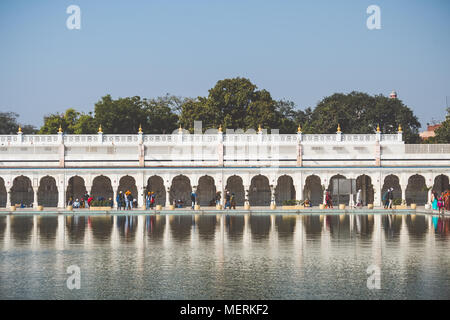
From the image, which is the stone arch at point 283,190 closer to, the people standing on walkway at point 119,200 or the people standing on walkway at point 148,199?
the people standing on walkway at point 148,199

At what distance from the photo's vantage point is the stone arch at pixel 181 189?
60281 mm

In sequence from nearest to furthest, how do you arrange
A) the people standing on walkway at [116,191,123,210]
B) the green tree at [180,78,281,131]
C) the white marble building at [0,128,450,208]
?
the people standing on walkway at [116,191,123,210], the white marble building at [0,128,450,208], the green tree at [180,78,281,131]

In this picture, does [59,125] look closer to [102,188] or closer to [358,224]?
[102,188]

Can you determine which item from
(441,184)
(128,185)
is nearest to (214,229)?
(128,185)

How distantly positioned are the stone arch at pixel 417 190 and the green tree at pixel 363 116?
97.5 feet

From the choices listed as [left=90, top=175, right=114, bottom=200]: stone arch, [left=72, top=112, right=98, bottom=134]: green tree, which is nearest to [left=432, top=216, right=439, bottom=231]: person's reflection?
[left=90, top=175, right=114, bottom=200]: stone arch

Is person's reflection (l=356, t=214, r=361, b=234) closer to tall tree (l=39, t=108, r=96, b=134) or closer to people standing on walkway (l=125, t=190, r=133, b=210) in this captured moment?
people standing on walkway (l=125, t=190, r=133, b=210)

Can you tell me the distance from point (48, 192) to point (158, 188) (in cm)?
949

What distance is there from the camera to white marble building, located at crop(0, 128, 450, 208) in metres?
56.9

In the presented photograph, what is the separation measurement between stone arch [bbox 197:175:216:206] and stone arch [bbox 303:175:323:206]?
789 centimetres

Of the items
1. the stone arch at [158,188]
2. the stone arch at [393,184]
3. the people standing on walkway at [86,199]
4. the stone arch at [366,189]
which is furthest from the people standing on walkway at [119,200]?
the stone arch at [393,184]

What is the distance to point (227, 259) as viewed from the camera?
84.2 feet

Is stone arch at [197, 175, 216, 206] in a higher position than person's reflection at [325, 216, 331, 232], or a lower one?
higher

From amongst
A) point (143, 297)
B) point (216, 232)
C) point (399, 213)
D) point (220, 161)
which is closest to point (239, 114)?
point (220, 161)
